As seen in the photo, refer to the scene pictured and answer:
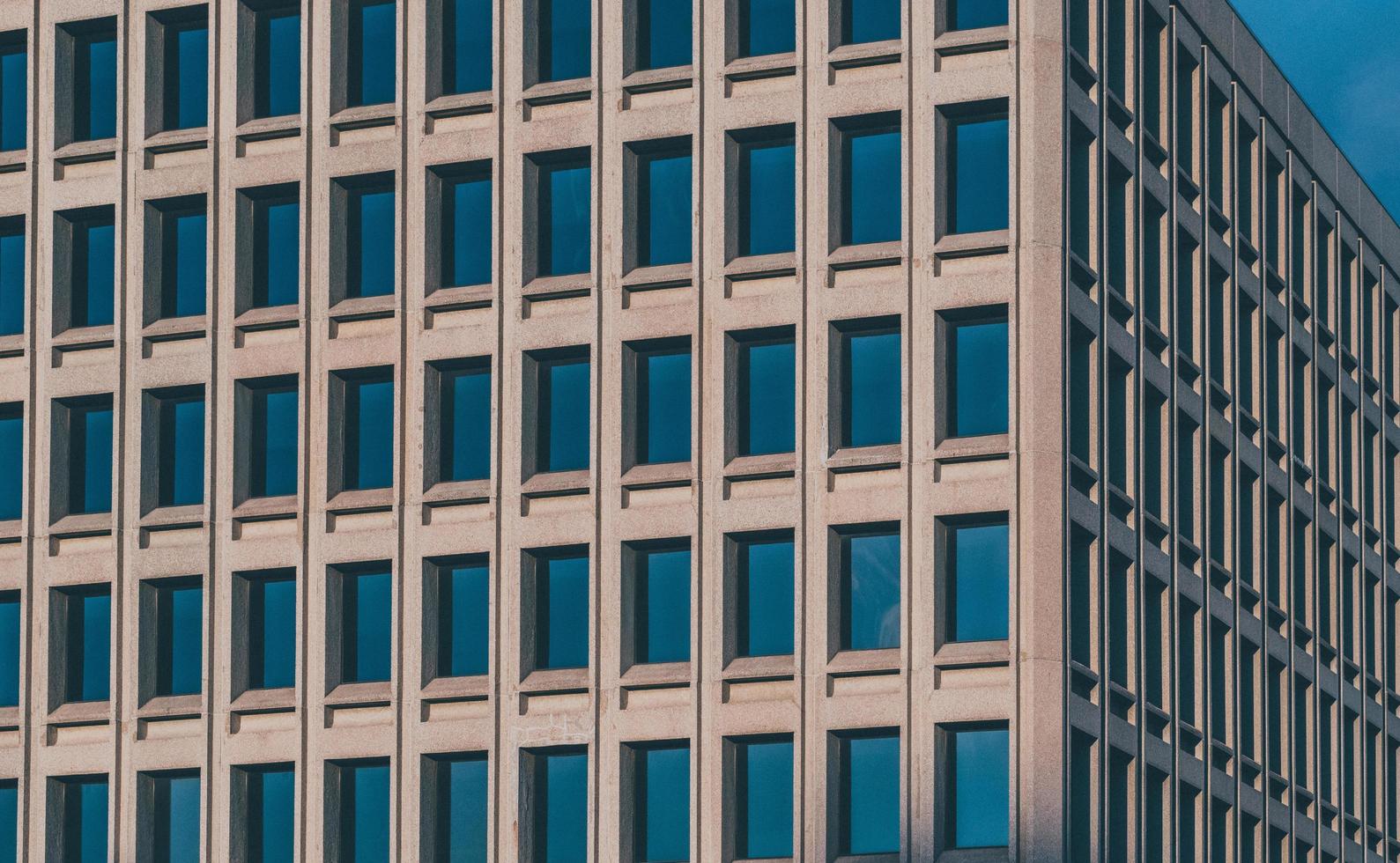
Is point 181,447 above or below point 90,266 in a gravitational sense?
below

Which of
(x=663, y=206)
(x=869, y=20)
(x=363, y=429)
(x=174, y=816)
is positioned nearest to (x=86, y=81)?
(x=363, y=429)

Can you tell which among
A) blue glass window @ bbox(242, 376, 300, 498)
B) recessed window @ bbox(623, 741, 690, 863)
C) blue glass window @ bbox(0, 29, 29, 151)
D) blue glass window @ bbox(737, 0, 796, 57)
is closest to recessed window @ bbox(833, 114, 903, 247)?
blue glass window @ bbox(737, 0, 796, 57)

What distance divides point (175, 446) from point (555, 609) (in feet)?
26.8

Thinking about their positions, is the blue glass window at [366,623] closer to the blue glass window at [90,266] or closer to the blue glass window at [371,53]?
the blue glass window at [90,266]

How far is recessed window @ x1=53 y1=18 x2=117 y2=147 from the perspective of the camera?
59688mm

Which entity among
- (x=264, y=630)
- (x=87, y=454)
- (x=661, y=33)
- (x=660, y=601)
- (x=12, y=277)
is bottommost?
(x=264, y=630)

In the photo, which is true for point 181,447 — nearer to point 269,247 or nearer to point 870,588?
point 269,247

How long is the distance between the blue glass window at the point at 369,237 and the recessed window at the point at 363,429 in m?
1.55

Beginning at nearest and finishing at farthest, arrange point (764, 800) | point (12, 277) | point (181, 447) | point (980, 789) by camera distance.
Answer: point (980, 789) → point (764, 800) → point (181, 447) → point (12, 277)

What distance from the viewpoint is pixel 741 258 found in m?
54.6

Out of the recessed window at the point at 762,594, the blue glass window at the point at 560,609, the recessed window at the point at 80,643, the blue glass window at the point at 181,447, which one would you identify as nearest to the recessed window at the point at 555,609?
the blue glass window at the point at 560,609

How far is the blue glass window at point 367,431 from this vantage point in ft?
186

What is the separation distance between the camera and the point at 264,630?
186 feet

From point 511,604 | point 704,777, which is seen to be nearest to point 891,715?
point 704,777
